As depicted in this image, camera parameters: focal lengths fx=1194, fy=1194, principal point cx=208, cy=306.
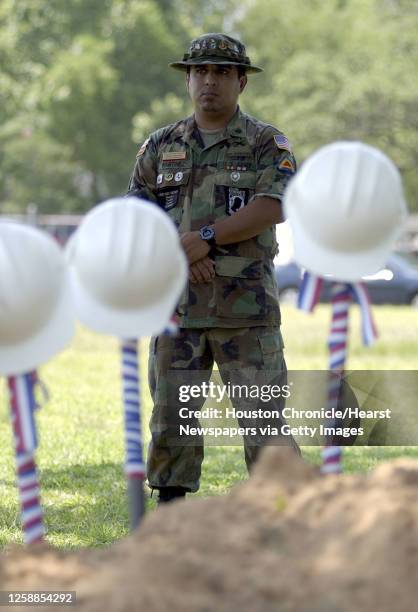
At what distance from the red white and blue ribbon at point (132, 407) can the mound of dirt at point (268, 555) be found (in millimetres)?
239

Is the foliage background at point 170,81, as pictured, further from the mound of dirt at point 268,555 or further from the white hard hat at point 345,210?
the mound of dirt at point 268,555

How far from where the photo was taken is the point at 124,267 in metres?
3.10

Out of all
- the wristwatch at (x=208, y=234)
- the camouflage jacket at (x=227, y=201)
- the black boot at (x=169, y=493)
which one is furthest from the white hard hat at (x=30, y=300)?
the black boot at (x=169, y=493)

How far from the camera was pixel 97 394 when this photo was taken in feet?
34.1

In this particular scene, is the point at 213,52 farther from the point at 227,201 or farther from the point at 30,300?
the point at 30,300

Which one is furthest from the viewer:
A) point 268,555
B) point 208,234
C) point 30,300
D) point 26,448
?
point 208,234

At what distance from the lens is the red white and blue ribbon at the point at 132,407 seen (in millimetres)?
3250

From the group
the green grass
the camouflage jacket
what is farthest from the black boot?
the camouflage jacket

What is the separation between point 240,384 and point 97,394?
532 centimetres

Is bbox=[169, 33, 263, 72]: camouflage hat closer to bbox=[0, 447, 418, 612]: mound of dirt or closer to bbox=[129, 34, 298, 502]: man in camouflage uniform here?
bbox=[129, 34, 298, 502]: man in camouflage uniform

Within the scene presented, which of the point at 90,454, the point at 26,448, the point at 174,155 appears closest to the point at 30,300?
the point at 26,448

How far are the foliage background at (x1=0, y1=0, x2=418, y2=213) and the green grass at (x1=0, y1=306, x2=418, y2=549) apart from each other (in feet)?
73.6

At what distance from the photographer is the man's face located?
17.1 ft

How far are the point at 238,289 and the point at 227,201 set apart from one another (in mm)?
389
